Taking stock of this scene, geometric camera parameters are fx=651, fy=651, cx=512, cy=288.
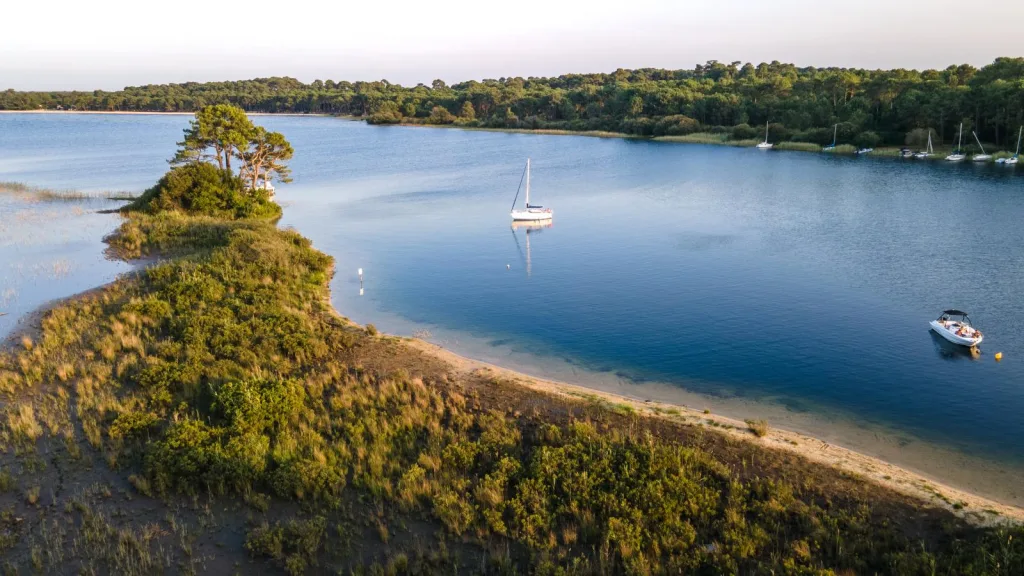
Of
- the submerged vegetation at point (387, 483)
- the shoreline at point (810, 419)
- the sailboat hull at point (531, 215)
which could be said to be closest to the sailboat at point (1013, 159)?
the sailboat hull at point (531, 215)

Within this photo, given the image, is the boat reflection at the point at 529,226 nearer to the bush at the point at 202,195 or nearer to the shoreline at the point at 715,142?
the bush at the point at 202,195

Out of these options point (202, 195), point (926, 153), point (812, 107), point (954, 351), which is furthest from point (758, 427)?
point (812, 107)

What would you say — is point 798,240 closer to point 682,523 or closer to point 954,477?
point 954,477

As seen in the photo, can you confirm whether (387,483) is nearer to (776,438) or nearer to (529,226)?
(776,438)

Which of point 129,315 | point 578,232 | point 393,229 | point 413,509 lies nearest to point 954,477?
point 413,509

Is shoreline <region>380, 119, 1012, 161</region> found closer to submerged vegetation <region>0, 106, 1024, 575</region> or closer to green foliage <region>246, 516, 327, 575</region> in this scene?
submerged vegetation <region>0, 106, 1024, 575</region>

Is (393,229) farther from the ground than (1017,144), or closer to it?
closer to it

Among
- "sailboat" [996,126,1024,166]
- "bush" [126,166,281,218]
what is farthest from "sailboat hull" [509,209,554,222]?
"sailboat" [996,126,1024,166]
